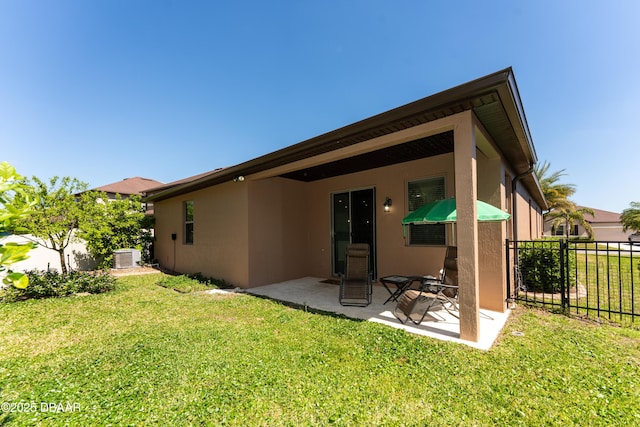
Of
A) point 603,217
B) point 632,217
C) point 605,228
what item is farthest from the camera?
point 603,217

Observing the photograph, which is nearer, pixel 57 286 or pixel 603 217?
pixel 57 286

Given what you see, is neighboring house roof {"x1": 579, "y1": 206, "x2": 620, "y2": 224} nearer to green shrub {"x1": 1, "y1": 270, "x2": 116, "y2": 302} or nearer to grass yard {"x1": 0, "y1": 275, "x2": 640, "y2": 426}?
grass yard {"x1": 0, "y1": 275, "x2": 640, "y2": 426}

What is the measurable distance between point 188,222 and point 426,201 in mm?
7755

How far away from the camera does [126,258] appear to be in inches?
405

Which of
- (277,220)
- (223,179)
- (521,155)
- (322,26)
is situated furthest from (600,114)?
(223,179)

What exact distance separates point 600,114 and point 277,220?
12.7m

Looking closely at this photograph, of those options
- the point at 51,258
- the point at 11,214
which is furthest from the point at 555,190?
the point at 51,258

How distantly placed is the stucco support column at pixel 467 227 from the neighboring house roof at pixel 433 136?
1.21ft

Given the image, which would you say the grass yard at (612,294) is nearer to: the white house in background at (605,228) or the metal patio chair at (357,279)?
the metal patio chair at (357,279)

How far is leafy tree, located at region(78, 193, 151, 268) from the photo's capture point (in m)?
8.64

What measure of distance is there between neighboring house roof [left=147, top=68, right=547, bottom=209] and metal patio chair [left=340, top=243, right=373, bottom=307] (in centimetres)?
212

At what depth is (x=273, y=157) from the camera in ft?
18.0

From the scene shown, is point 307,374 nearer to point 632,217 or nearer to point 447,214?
point 447,214

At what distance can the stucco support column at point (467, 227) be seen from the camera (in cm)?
342
